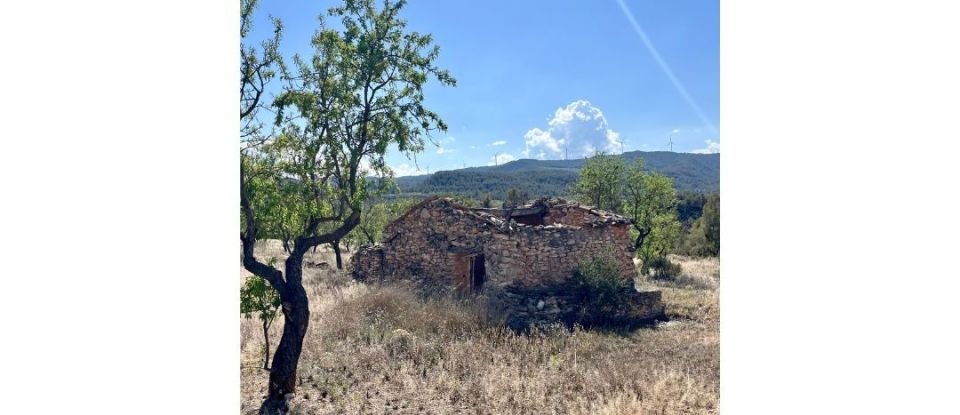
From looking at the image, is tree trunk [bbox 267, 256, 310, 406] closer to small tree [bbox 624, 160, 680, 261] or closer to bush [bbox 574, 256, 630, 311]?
bush [bbox 574, 256, 630, 311]

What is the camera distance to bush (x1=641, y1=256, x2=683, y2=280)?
1538 cm

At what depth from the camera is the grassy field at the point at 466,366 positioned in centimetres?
453

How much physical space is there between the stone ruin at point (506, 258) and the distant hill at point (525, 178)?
71.4 feet

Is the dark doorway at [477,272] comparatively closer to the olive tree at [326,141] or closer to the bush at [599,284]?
the bush at [599,284]

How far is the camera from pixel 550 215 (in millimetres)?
11672

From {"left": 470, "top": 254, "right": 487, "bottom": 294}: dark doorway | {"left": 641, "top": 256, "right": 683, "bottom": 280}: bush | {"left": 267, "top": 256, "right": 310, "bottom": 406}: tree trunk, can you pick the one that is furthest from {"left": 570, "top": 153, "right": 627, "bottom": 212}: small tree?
{"left": 267, "top": 256, "right": 310, "bottom": 406}: tree trunk

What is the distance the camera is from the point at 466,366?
5.53 m

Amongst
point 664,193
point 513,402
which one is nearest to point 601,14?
point 513,402

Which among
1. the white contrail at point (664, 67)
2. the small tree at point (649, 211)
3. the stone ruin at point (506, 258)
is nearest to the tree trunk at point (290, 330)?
the white contrail at point (664, 67)

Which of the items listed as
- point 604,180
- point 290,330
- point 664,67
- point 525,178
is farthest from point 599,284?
point 525,178

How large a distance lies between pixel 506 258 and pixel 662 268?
8.39 m
